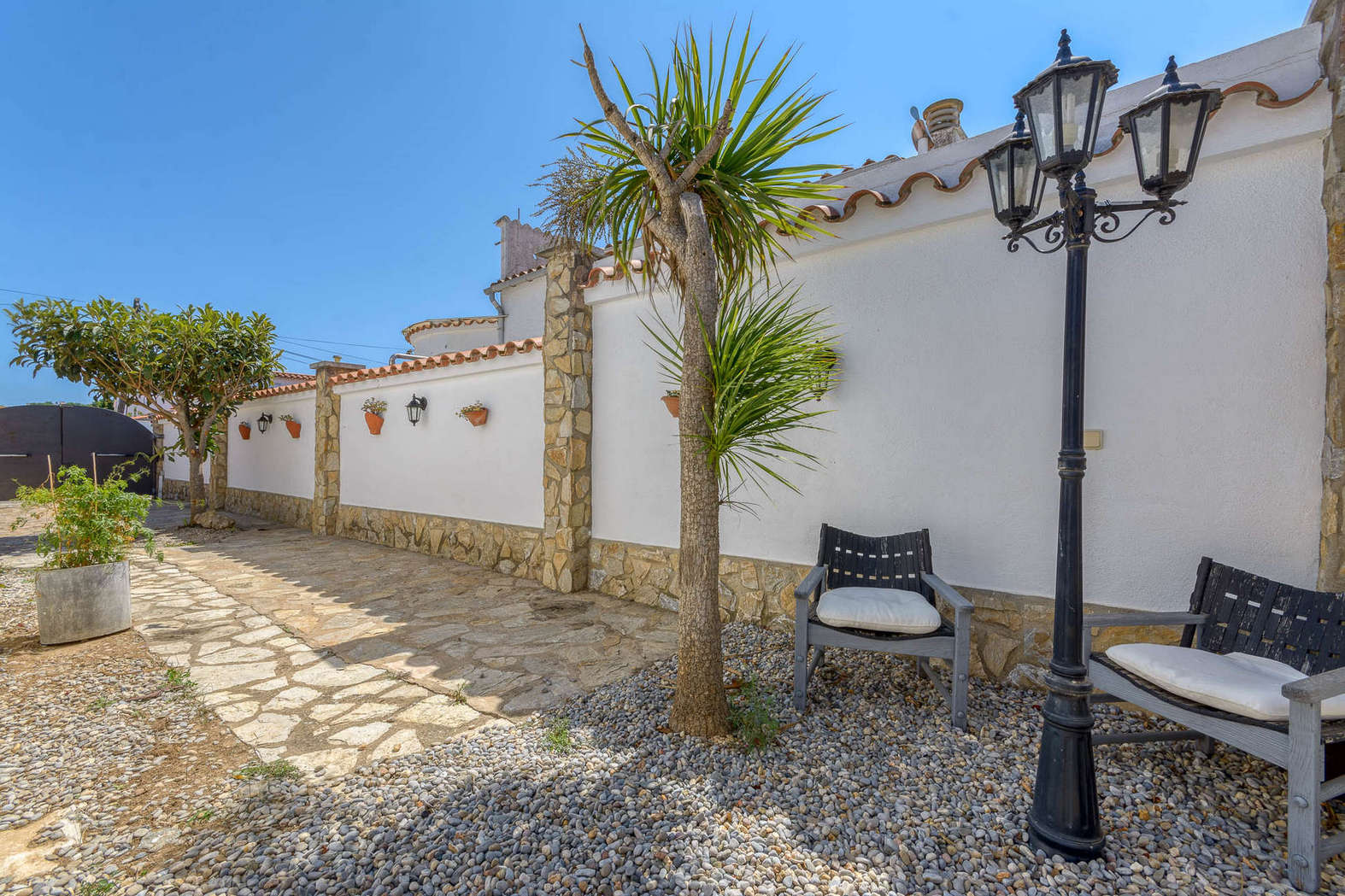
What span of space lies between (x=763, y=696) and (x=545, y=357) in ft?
12.2

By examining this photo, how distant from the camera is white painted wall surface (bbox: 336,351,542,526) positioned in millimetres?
5887

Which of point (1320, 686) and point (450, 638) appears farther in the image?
point (450, 638)

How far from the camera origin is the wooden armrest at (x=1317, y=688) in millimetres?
1531

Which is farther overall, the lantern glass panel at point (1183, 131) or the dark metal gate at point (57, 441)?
the dark metal gate at point (57, 441)

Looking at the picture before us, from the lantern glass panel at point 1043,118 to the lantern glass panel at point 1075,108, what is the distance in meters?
0.03

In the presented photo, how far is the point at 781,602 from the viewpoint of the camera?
390 cm

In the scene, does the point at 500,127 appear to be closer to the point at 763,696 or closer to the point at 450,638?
the point at 450,638

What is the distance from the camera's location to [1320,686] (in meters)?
1.56

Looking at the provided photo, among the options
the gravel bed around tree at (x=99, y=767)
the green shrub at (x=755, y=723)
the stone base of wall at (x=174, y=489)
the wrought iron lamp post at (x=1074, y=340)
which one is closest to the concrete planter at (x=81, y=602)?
the gravel bed around tree at (x=99, y=767)

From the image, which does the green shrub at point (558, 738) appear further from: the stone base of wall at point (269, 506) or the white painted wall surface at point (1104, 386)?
the stone base of wall at point (269, 506)

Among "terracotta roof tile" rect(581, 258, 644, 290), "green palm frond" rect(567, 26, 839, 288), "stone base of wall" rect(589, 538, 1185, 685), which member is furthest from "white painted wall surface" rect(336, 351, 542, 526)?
"green palm frond" rect(567, 26, 839, 288)

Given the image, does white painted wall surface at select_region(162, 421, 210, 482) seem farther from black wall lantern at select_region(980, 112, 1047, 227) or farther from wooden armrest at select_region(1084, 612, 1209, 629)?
wooden armrest at select_region(1084, 612, 1209, 629)

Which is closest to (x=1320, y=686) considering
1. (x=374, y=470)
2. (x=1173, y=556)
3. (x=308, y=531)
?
(x=1173, y=556)

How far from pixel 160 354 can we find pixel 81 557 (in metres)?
6.07
